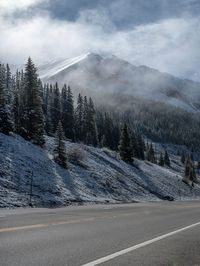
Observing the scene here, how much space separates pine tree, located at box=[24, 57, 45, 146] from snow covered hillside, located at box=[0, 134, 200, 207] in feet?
8.17

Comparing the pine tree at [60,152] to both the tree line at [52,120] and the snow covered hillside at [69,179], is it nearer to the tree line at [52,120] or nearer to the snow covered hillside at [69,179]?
the tree line at [52,120]

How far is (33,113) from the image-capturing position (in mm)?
63438

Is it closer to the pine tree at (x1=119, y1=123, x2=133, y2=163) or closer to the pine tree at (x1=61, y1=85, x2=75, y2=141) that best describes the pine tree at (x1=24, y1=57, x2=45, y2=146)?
the pine tree at (x1=119, y1=123, x2=133, y2=163)

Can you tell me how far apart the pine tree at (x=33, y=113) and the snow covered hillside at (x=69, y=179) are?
2489 millimetres

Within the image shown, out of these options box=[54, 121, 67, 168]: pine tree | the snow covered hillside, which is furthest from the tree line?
the snow covered hillside

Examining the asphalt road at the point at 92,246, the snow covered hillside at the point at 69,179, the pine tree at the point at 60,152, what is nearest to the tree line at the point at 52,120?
the pine tree at the point at 60,152

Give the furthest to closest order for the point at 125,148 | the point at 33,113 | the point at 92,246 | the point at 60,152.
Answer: the point at 125,148, the point at 33,113, the point at 60,152, the point at 92,246

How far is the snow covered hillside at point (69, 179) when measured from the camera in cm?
3928

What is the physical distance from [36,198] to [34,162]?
10.7 metres

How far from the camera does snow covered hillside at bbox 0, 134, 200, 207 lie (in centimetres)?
3928

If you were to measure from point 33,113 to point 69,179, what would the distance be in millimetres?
16435

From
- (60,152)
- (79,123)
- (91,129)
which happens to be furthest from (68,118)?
(60,152)

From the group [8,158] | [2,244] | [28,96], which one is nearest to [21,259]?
[2,244]

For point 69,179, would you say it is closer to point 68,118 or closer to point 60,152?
point 60,152
